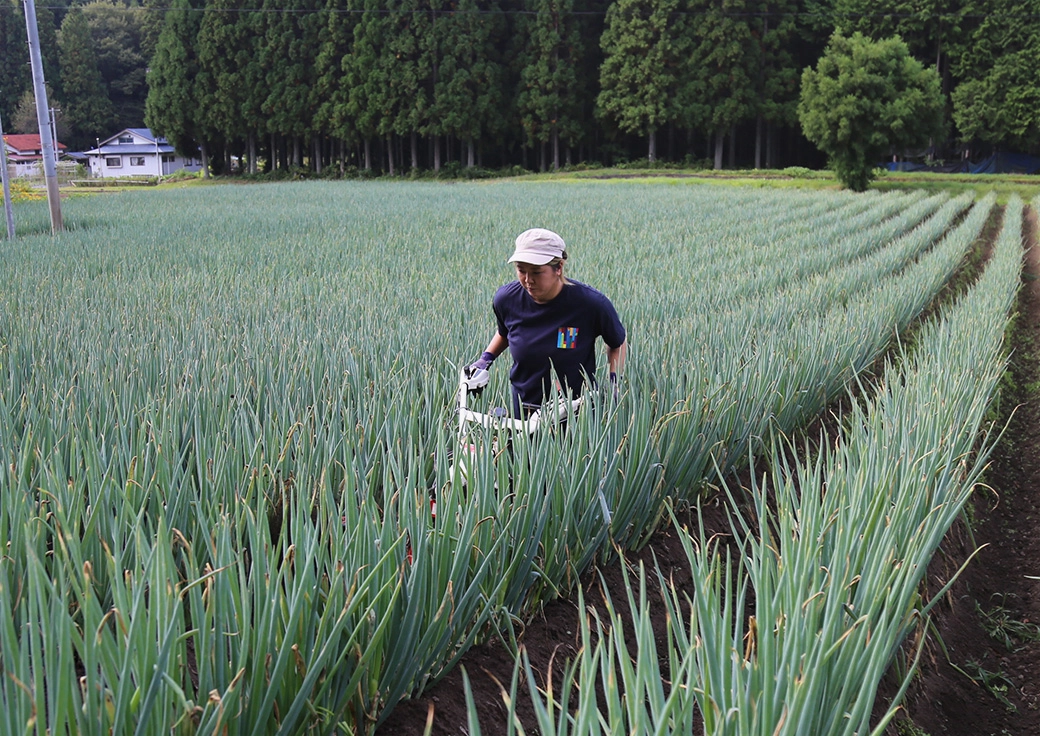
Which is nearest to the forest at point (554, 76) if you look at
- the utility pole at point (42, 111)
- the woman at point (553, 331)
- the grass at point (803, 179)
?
the grass at point (803, 179)

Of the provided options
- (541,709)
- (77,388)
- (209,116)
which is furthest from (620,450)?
(209,116)

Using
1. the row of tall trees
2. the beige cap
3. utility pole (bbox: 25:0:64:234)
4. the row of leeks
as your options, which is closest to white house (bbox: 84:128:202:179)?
the row of tall trees

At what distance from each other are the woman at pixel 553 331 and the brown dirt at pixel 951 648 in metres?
0.64

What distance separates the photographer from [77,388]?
335cm

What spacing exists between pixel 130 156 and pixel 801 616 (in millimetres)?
74291

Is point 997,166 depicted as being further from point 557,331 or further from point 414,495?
point 414,495

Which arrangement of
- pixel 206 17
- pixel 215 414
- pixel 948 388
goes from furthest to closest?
pixel 206 17
pixel 948 388
pixel 215 414

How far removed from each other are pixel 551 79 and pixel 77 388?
39.9 m

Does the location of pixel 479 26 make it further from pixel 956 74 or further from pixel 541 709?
pixel 541 709

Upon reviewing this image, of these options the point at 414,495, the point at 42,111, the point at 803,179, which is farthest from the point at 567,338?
the point at 803,179

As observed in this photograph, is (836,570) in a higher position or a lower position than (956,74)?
lower

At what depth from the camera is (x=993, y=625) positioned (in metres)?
3.20

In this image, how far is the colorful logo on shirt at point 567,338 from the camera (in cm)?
341

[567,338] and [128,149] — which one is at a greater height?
[128,149]
